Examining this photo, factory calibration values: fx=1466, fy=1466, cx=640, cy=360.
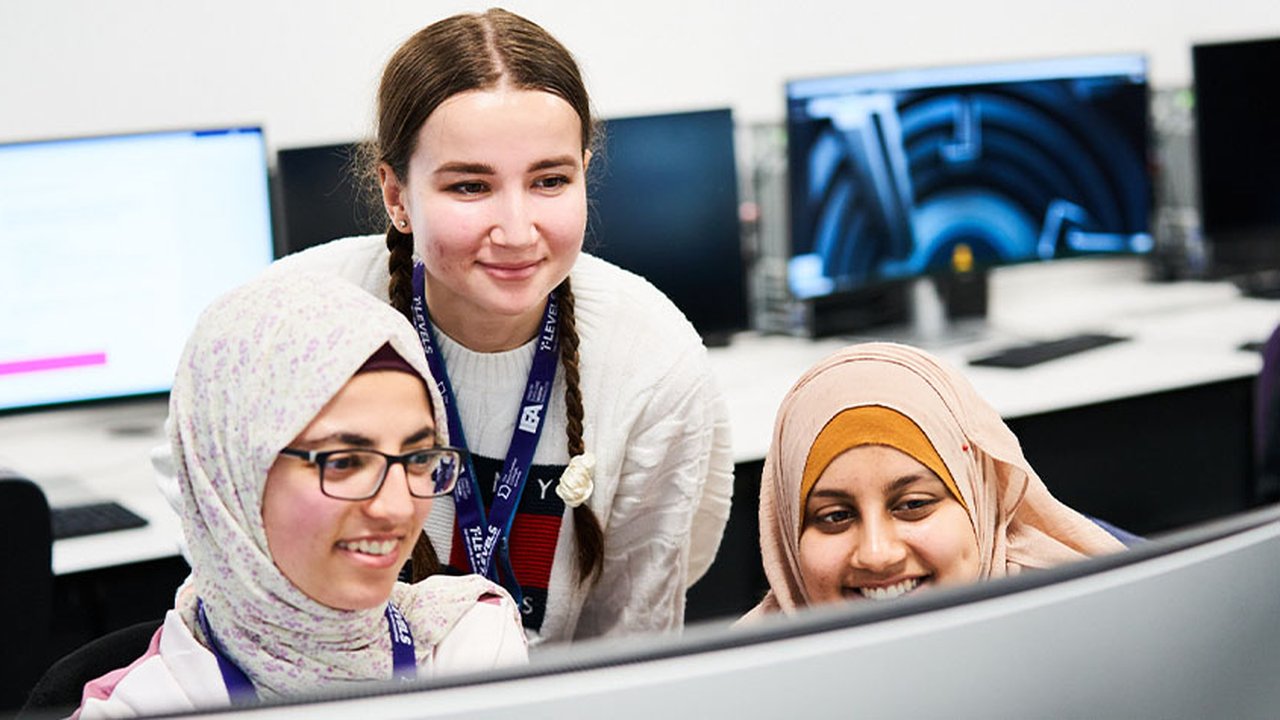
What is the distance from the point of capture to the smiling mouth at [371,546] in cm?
90

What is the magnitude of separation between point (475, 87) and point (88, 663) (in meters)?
0.55

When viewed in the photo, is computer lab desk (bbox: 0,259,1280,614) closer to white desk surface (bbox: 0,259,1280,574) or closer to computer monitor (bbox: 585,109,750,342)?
white desk surface (bbox: 0,259,1280,574)

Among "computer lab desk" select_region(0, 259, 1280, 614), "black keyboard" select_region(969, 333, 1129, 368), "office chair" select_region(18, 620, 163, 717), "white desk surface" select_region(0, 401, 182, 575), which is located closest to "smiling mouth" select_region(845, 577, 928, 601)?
"office chair" select_region(18, 620, 163, 717)

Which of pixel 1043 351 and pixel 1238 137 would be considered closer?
pixel 1043 351

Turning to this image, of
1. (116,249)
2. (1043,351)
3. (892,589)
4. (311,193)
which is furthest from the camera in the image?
(1043,351)

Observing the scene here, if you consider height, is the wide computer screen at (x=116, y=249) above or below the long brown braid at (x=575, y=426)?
above

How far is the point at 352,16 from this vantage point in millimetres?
2637

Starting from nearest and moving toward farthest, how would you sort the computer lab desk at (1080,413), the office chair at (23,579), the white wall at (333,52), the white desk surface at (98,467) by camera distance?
the office chair at (23,579), the white desk surface at (98,467), the computer lab desk at (1080,413), the white wall at (333,52)

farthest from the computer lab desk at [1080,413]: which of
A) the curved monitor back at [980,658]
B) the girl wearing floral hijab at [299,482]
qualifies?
the curved monitor back at [980,658]

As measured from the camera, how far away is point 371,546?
2.95ft

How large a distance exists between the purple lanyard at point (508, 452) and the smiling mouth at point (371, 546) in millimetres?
343

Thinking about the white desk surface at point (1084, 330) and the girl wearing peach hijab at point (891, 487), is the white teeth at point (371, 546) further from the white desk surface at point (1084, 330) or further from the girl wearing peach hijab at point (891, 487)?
the white desk surface at point (1084, 330)

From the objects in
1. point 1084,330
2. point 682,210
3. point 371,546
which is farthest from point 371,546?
point 1084,330

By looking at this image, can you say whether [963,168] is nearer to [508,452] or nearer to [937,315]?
[937,315]
